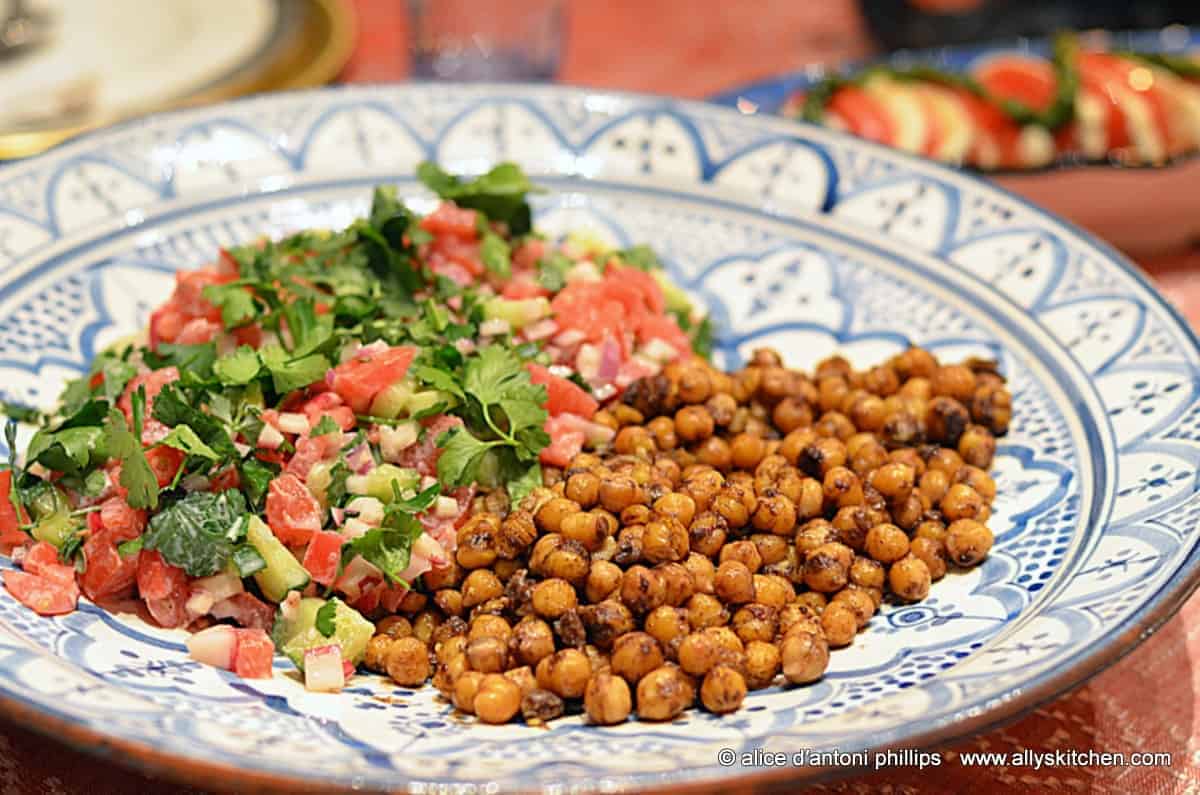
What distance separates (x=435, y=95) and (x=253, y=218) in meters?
0.66

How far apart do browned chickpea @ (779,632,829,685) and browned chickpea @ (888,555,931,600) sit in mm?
295

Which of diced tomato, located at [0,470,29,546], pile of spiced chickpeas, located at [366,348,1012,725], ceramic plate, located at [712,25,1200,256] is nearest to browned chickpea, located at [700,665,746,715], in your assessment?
pile of spiced chickpeas, located at [366,348,1012,725]

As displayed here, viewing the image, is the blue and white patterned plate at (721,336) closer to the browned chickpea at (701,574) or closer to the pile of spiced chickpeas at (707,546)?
the pile of spiced chickpeas at (707,546)

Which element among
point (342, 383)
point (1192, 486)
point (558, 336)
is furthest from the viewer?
point (558, 336)

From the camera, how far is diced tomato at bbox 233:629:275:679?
2.16m

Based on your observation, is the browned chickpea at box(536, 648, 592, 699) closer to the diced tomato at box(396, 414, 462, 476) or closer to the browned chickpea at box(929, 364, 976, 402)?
the diced tomato at box(396, 414, 462, 476)

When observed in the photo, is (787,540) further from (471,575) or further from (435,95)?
(435,95)

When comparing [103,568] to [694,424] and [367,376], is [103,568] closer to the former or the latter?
[367,376]

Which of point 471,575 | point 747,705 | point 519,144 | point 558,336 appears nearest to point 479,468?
point 471,575

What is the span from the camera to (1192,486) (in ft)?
7.45

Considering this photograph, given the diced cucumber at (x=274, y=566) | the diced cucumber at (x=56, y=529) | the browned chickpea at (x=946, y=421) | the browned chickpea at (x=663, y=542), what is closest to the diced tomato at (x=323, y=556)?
the diced cucumber at (x=274, y=566)

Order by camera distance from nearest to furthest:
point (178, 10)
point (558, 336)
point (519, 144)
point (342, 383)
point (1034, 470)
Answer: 1. point (342, 383)
2. point (1034, 470)
3. point (558, 336)
4. point (519, 144)
5. point (178, 10)

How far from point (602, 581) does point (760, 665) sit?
13.0 inches

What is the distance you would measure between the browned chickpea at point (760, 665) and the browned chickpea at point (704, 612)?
0.11 m
